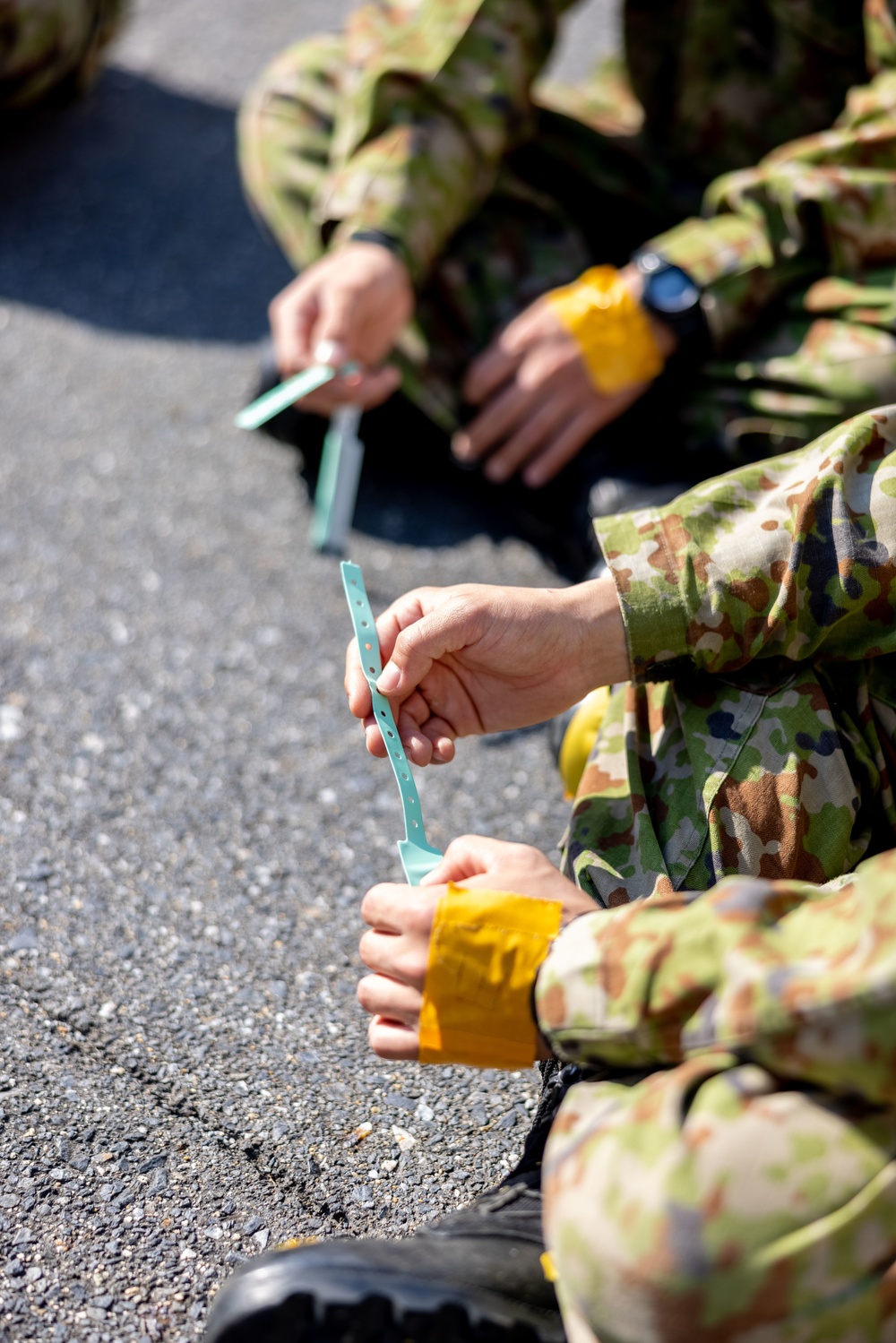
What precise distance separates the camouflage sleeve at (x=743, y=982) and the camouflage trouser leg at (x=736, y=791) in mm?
145

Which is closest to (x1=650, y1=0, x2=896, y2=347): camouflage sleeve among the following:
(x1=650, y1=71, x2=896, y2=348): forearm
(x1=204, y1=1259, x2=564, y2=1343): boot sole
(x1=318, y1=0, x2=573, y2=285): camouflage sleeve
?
(x1=650, y1=71, x2=896, y2=348): forearm

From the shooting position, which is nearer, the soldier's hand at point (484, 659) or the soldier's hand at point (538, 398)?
the soldier's hand at point (484, 659)

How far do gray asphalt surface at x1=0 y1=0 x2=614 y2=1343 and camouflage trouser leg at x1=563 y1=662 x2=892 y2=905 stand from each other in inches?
10.9

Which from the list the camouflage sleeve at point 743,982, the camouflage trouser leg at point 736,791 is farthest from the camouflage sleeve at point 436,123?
the camouflage sleeve at point 743,982

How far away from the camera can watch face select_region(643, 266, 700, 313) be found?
162 cm

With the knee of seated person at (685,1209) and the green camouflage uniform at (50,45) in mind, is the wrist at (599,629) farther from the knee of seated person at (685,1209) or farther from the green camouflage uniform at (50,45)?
the green camouflage uniform at (50,45)

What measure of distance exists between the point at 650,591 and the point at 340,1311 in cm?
58

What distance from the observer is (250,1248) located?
955mm

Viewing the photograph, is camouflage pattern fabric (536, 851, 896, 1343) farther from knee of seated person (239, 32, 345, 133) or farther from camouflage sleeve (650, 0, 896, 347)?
knee of seated person (239, 32, 345, 133)

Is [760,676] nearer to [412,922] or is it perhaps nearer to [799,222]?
[412,922]

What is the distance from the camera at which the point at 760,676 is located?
40.8 inches

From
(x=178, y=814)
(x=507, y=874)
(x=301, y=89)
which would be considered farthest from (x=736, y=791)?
(x=301, y=89)

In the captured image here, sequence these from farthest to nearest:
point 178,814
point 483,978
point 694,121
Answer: point 694,121, point 178,814, point 483,978

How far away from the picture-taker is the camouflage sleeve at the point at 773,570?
0.97m
